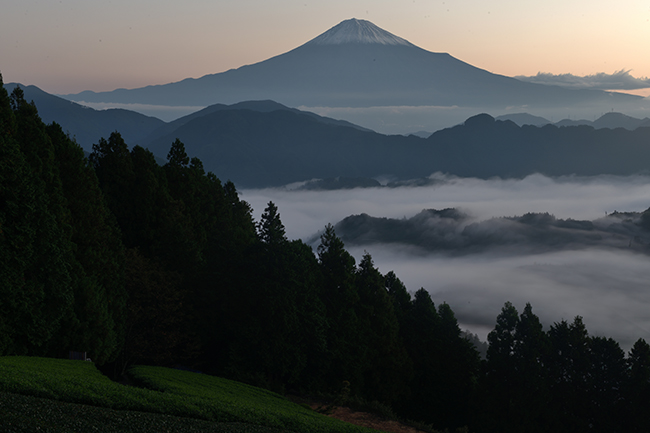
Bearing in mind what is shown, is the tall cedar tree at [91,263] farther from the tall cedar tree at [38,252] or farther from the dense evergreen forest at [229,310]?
the tall cedar tree at [38,252]

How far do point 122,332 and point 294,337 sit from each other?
1514 centimetres

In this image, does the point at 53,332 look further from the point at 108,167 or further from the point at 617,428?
the point at 617,428

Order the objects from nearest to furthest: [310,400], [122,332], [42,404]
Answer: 1. [42,404]
2. [122,332]
3. [310,400]

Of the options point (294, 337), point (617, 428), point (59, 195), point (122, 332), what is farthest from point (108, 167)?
point (617, 428)

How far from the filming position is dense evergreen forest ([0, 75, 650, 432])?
32969 millimetres

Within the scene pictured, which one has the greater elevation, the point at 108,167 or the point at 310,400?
the point at 108,167

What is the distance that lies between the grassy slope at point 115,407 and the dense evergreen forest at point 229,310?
302 inches

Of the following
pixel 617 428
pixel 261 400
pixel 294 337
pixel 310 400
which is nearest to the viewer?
pixel 261 400

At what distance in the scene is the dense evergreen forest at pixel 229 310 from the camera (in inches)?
1298

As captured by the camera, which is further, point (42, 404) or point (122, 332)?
point (122, 332)

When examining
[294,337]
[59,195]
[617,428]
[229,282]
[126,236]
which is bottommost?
[617,428]

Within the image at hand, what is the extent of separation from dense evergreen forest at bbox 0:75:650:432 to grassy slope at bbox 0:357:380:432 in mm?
7676

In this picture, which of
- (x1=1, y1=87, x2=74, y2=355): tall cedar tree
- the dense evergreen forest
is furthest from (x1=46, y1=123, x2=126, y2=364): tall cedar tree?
(x1=1, y1=87, x2=74, y2=355): tall cedar tree

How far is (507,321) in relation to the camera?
62000mm
